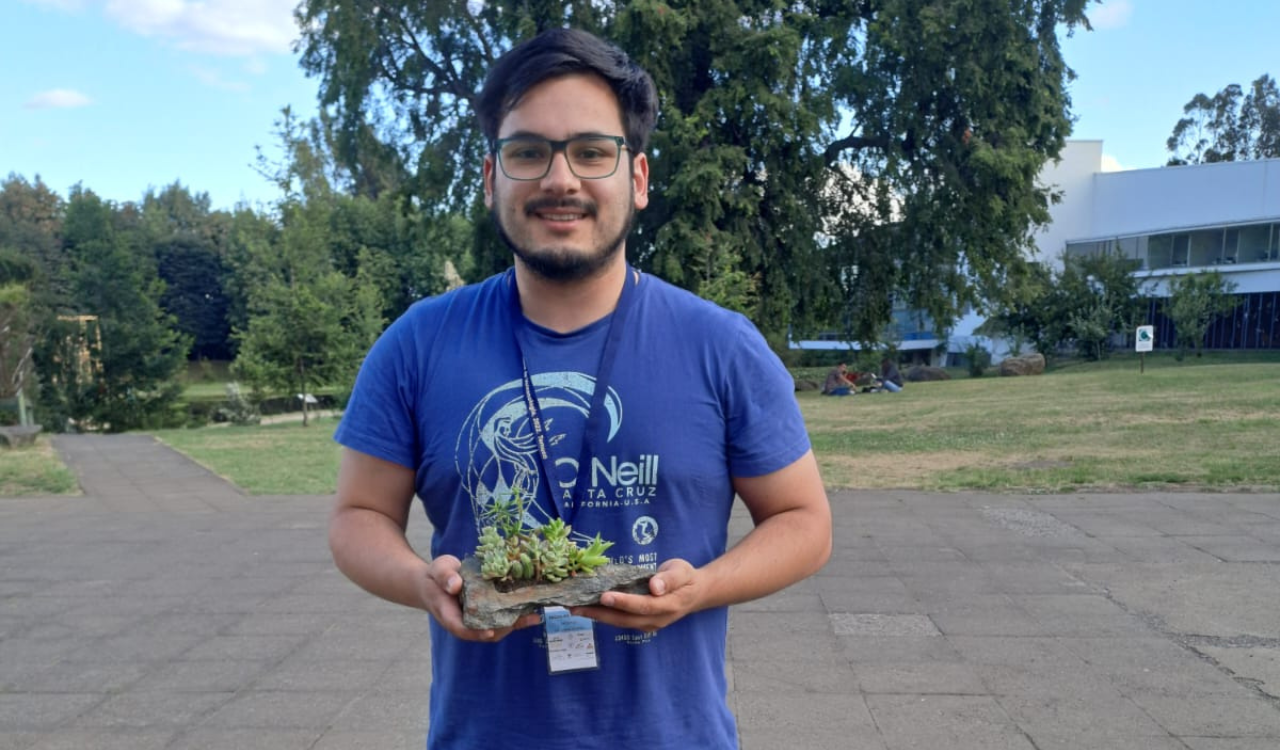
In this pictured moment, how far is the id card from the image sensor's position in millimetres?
1717

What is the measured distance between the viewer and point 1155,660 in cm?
498

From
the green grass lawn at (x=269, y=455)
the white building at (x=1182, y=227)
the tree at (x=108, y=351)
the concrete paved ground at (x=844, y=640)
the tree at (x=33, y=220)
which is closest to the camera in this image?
the concrete paved ground at (x=844, y=640)

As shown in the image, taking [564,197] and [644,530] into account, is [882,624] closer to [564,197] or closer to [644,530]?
[644,530]

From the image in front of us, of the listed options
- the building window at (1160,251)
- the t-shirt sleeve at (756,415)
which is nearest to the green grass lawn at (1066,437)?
the t-shirt sleeve at (756,415)

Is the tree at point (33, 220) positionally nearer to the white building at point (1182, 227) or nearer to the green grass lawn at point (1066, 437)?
the white building at point (1182, 227)

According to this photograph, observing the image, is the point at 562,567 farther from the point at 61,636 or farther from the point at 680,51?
the point at 680,51

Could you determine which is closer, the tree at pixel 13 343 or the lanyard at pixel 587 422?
the lanyard at pixel 587 422

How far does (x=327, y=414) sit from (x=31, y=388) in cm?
719

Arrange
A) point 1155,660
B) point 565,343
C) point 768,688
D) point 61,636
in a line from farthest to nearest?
point 61,636 < point 1155,660 < point 768,688 < point 565,343

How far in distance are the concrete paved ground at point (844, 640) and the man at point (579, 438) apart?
8.14 feet

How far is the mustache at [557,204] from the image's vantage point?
1832mm

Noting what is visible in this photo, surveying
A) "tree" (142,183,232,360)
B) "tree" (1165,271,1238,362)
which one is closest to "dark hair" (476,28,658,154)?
"tree" (1165,271,1238,362)

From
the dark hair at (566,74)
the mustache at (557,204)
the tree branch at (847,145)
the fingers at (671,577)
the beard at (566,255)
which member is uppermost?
the tree branch at (847,145)

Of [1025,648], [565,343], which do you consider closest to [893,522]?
[1025,648]
